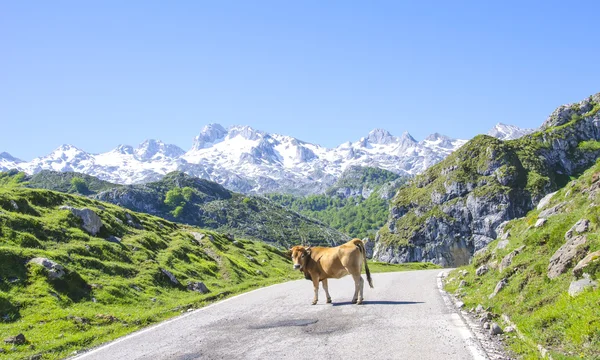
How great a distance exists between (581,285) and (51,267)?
24.8 m

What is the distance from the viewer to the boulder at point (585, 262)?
12.0 meters

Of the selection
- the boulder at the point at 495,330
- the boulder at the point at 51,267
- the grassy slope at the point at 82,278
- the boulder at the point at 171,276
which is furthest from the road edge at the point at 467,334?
the boulder at the point at 171,276

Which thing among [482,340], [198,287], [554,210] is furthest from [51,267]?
[554,210]

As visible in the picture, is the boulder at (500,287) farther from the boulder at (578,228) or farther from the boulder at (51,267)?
the boulder at (51,267)

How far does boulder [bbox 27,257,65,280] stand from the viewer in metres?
23.1

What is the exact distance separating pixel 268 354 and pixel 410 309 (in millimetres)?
7417

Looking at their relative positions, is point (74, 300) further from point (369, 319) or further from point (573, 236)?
point (573, 236)

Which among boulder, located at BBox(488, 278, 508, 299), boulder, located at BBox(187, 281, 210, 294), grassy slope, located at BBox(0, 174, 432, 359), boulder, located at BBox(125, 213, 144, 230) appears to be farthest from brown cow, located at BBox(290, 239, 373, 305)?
boulder, located at BBox(125, 213, 144, 230)

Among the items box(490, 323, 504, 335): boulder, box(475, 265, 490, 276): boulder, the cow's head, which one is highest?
the cow's head

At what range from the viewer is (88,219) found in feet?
116

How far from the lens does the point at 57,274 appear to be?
76.4ft

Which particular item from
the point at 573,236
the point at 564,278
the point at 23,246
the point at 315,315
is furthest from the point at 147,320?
the point at 573,236

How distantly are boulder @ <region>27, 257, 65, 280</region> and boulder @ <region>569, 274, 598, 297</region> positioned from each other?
2381cm

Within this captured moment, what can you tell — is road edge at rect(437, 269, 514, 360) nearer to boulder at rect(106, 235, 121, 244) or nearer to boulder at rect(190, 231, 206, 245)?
boulder at rect(106, 235, 121, 244)
